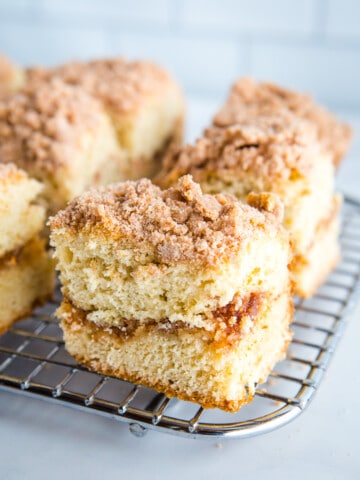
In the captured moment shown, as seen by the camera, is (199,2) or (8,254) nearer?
(8,254)

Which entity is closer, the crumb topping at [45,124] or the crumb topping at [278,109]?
the crumb topping at [45,124]

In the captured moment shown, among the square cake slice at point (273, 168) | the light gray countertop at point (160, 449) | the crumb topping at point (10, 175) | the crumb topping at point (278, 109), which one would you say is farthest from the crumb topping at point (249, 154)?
the light gray countertop at point (160, 449)

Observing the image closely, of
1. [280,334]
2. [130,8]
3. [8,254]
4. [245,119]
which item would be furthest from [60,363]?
[130,8]

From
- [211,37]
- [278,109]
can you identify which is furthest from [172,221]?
[211,37]

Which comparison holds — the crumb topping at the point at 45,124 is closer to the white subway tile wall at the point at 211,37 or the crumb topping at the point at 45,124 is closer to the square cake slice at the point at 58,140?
the square cake slice at the point at 58,140

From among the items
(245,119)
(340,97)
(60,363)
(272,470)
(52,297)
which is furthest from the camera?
(340,97)

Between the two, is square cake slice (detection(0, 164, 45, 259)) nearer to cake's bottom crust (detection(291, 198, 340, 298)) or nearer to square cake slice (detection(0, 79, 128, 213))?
square cake slice (detection(0, 79, 128, 213))

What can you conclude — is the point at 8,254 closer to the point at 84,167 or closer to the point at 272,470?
the point at 84,167
